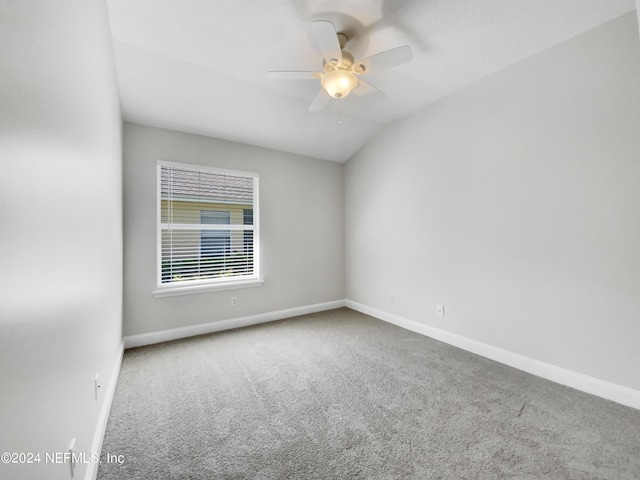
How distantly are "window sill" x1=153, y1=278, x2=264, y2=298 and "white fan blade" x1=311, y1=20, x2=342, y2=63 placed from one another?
2767 millimetres

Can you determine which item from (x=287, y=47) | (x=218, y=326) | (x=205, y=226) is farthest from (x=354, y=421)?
(x=287, y=47)

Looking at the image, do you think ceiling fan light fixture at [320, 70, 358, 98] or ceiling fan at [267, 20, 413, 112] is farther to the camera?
ceiling fan light fixture at [320, 70, 358, 98]

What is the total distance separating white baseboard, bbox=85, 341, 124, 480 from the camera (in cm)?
139

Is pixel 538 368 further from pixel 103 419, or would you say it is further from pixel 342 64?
pixel 103 419

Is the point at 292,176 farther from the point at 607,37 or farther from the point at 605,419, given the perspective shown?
the point at 605,419

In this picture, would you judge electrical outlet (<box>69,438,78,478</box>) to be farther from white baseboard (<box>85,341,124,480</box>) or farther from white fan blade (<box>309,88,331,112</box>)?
white fan blade (<box>309,88,331,112</box>)

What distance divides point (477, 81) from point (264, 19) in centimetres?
216

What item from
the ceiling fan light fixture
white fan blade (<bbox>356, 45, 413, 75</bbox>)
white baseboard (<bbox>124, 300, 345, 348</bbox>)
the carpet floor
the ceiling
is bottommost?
the carpet floor

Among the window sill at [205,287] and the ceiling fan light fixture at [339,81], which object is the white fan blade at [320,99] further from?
the window sill at [205,287]

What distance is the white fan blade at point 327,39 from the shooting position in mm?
1699

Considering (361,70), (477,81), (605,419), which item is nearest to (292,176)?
(361,70)

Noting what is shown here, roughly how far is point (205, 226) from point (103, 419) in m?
2.24

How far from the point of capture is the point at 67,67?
1095mm

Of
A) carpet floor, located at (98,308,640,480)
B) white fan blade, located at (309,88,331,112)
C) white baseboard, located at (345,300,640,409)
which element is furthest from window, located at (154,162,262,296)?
white baseboard, located at (345,300,640,409)
